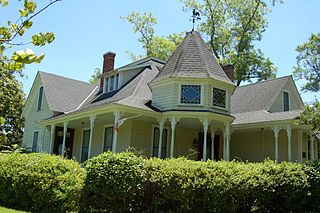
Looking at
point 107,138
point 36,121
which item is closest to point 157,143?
point 107,138

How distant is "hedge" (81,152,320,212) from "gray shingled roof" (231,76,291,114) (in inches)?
471

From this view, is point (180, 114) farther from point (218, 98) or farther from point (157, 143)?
point (157, 143)

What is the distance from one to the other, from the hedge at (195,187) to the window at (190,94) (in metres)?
7.84

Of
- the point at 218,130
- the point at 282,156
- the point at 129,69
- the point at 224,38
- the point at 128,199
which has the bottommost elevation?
the point at 128,199

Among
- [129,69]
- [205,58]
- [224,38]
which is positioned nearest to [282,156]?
[205,58]

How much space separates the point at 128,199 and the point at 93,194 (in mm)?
936

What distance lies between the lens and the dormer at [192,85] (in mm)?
16672

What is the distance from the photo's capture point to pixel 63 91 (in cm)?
2498

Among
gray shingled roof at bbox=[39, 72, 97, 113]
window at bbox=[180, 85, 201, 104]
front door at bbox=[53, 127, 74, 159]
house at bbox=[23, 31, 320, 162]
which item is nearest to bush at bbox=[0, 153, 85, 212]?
house at bbox=[23, 31, 320, 162]

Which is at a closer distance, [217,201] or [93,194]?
[217,201]

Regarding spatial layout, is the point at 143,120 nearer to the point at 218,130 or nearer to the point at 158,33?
the point at 218,130

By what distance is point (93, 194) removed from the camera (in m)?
8.95

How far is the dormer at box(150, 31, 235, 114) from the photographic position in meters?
16.7

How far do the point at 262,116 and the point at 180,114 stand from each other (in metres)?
5.05
